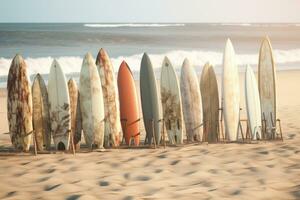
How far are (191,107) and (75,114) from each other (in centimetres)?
198

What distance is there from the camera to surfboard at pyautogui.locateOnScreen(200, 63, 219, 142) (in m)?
8.19

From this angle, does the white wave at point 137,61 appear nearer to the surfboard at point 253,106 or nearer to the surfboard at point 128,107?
the surfboard at point 253,106

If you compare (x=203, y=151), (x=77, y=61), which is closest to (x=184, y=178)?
(x=203, y=151)

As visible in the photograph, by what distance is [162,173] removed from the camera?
6.01 m

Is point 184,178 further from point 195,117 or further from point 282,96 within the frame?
point 282,96

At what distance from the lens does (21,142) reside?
726 cm

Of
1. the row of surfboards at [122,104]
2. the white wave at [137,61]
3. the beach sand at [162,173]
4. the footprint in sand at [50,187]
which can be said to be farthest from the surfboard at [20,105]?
the white wave at [137,61]

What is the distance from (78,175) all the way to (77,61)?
21967mm

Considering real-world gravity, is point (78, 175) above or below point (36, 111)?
below

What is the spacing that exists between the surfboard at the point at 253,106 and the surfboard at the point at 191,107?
0.87 metres

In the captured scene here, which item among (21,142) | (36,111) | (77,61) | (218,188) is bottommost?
(218,188)

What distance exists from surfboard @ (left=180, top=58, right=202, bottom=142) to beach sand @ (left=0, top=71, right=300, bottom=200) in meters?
0.39

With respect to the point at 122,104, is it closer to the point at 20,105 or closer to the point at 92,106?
the point at 92,106

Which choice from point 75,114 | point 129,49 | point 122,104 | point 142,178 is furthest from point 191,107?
point 129,49
